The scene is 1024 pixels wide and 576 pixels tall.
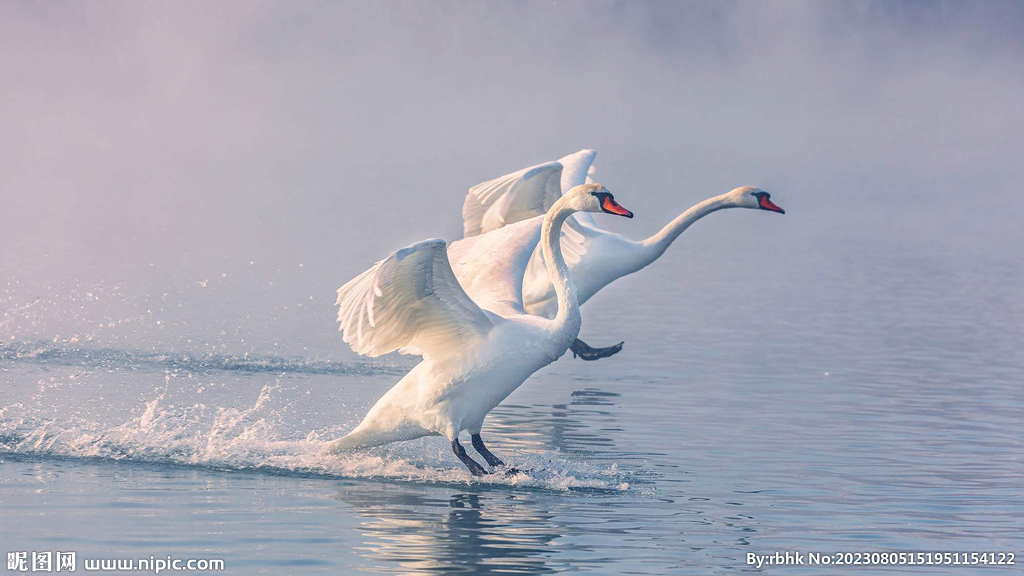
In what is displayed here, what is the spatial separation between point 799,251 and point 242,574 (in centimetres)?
3154

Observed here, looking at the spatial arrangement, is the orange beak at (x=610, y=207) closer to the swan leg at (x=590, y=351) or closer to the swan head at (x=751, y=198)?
the swan head at (x=751, y=198)

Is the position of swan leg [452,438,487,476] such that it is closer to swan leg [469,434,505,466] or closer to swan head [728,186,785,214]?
swan leg [469,434,505,466]

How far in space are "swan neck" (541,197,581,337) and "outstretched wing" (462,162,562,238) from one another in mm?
2871

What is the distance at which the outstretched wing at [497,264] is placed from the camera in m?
11.6

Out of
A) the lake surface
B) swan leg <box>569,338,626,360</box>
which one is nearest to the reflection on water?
the lake surface

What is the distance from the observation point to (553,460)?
10875 millimetres

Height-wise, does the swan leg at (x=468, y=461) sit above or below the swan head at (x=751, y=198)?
below

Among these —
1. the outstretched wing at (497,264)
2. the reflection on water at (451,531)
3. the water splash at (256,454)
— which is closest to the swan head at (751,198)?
the outstretched wing at (497,264)

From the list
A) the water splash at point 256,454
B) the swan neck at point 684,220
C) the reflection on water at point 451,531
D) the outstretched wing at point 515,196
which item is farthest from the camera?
the swan neck at point 684,220

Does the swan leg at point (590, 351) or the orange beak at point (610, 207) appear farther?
the swan leg at point (590, 351)

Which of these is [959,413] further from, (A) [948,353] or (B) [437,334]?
(B) [437,334]

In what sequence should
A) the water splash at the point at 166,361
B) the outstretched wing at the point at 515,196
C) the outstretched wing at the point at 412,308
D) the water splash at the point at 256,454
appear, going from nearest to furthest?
the outstretched wing at the point at 412,308
the water splash at the point at 256,454
the outstretched wing at the point at 515,196
the water splash at the point at 166,361

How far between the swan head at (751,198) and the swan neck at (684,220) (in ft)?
0.25

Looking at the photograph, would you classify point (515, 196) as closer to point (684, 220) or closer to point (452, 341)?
point (684, 220)
